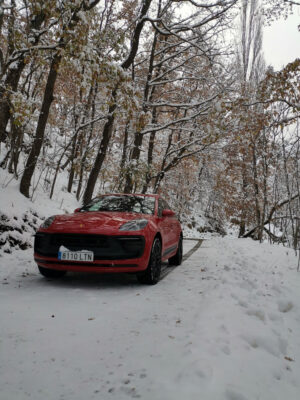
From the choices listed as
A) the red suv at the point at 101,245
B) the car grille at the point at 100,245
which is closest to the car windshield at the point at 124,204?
the red suv at the point at 101,245

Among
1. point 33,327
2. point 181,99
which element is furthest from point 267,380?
point 181,99

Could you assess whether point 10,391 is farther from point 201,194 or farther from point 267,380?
point 201,194

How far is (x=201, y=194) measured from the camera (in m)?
33.7

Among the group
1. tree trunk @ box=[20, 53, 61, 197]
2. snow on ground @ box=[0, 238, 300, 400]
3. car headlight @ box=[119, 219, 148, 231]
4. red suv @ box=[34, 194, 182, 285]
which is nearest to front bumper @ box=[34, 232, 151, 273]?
red suv @ box=[34, 194, 182, 285]

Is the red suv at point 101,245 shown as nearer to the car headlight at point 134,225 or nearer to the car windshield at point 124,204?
the car headlight at point 134,225

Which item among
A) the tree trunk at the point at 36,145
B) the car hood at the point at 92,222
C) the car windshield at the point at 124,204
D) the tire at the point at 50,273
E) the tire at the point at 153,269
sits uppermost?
the tree trunk at the point at 36,145

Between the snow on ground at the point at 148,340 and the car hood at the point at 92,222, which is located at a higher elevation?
the car hood at the point at 92,222

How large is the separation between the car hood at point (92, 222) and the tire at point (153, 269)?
0.49m

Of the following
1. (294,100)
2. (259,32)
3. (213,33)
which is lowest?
(294,100)

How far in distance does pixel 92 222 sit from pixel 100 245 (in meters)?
0.43

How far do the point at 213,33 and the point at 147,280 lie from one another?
10410 mm

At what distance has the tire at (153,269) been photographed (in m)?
4.48

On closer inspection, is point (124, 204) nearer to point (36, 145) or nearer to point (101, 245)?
point (101, 245)

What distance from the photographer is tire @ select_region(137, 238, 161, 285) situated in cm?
448
